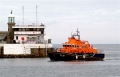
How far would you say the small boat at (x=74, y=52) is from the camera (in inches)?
2726

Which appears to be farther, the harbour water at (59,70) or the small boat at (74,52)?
the small boat at (74,52)

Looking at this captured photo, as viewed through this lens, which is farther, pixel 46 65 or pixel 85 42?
pixel 85 42

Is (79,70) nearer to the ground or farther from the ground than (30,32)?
nearer to the ground

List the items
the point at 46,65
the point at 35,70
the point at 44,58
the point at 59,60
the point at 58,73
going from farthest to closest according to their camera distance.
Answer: the point at 44,58 < the point at 59,60 < the point at 46,65 < the point at 35,70 < the point at 58,73

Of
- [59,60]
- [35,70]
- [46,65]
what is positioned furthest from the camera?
[59,60]

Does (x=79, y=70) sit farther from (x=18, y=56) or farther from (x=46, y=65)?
(x=18, y=56)

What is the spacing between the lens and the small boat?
227ft

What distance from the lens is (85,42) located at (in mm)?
70688

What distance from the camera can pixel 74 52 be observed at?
69625 millimetres

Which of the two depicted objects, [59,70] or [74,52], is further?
[74,52]

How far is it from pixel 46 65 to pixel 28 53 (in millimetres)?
13483

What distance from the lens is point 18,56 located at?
76.9 metres

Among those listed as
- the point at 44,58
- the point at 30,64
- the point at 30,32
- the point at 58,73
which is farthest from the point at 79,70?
the point at 30,32

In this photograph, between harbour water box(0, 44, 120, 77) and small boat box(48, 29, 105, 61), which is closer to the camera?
harbour water box(0, 44, 120, 77)
